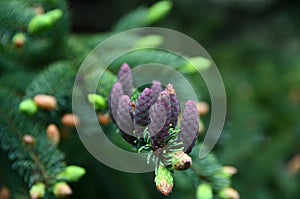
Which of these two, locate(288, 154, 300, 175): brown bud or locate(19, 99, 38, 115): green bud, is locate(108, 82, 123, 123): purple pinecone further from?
locate(288, 154, 300, 175): brown bud

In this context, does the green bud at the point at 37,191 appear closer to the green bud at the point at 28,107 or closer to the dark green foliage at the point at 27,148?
the dark green foliage at the point at 27,148

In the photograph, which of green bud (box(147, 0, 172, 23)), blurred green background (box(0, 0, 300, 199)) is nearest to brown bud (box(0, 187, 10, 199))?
blurred green background (box(0, 0, 300, 199))

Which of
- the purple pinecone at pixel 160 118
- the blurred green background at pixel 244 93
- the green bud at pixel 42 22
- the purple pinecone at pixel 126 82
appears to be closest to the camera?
the purple pinecone at pixel 160 118

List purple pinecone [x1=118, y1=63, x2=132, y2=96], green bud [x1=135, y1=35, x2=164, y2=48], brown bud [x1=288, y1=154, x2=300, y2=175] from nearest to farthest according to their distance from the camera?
purple pinecone [x1=118, y1=63, x2=132, y2=96], green bud [x1=135, y1=35, x2=164, y2=48], brown bud [x1=288, y1=154, x2=300, y2=175]

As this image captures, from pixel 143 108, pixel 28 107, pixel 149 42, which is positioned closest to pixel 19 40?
pixel 28 107

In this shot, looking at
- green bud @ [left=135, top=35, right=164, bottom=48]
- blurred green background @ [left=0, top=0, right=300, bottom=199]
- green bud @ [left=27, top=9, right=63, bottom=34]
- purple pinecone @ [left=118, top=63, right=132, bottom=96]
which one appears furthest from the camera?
blurred green background @ [left=0, top=0, right=300, bottom=199]

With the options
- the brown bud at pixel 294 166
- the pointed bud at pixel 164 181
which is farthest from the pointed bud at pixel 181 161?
the brown bud at pixel 294 166

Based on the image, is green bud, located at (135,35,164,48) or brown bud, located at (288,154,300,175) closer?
green bud, located at (135,35,164,48)

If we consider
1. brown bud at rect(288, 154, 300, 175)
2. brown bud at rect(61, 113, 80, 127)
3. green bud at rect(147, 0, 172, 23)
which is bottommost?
brown bud at rect(288, 154, 300, 175)
